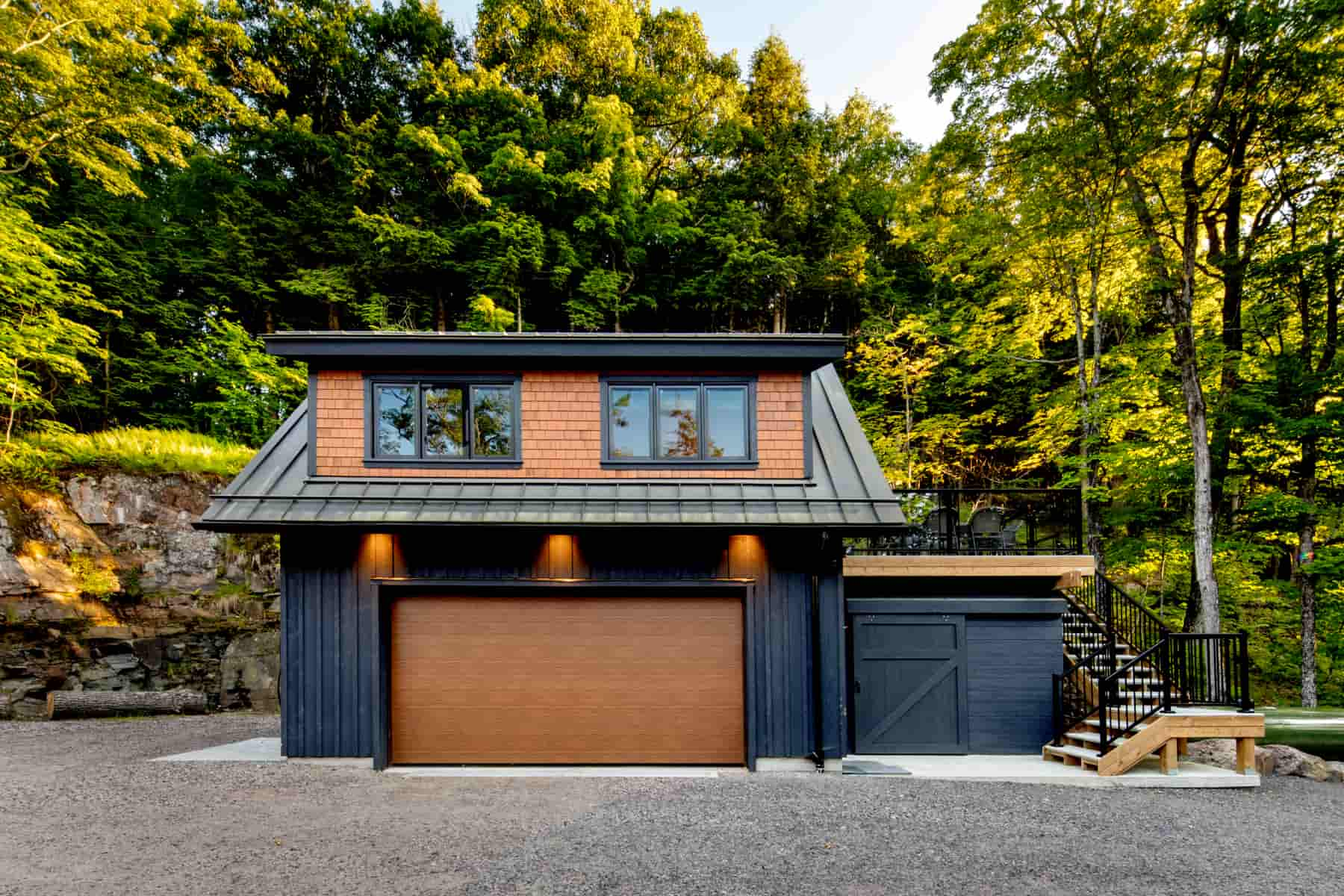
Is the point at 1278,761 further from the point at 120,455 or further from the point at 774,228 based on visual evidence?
the point at 120,455

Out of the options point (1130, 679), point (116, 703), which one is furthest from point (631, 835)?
point (116, 703)

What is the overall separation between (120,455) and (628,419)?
11643mm

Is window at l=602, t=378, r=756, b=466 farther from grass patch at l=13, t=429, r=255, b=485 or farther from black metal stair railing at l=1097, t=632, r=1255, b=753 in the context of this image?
grass patch at l=13, t=429, r=255, b=485

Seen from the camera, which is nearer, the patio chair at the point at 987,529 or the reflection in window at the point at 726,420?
the reflection in window at the point at 726,420

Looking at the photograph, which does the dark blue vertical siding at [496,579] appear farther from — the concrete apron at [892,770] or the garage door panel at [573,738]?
the garage door panel at [573,738]

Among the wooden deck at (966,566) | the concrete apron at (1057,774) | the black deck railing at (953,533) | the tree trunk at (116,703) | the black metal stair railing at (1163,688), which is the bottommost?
the tree trunk at (116,703)

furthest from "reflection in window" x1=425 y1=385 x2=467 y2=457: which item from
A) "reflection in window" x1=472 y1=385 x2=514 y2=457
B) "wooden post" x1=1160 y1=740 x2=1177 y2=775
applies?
"wooden post" x1=1160 y1=740 x2=1177 y2=775

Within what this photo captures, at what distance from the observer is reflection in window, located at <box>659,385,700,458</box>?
8180 millimetres

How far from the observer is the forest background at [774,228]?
11.5m

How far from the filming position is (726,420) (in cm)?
825

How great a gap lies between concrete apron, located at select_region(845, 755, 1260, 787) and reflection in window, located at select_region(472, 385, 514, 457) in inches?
236

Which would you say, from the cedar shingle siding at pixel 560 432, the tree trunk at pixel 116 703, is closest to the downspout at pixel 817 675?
the cedar shingle siding at pixel 560 432

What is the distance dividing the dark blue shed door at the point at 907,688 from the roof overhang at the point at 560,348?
12.1 ft

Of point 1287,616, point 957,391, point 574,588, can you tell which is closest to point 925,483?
point 957,391
